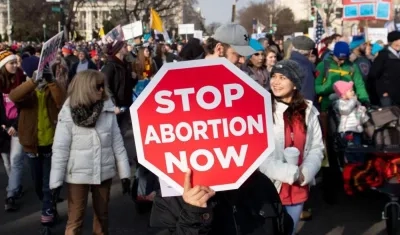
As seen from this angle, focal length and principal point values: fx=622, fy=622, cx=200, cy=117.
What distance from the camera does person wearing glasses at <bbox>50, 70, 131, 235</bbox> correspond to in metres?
4.93

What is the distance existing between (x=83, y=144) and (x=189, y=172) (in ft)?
9.22

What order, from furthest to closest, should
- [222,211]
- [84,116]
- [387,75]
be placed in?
[387,75] < [84,116] < [222,211]

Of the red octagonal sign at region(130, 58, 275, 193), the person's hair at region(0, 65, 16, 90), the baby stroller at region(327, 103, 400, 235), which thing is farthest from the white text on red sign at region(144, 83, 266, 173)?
the person's hair at region(0, 65, 16, 90)

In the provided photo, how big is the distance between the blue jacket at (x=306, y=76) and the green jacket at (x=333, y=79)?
0.46m

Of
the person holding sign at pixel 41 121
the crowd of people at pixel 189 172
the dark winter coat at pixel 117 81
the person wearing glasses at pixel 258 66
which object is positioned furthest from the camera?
the dark winter coat at pixel 117 81

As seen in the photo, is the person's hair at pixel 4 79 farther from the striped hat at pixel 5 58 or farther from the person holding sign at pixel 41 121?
the person holding sign at pixel 41 121

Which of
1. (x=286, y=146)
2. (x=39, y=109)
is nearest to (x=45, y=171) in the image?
(x=39, y=109)

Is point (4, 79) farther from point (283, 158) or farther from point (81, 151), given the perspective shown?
point (283, 158)

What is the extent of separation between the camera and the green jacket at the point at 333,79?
24.4ft

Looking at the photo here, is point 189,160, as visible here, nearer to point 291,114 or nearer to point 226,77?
point 226,77

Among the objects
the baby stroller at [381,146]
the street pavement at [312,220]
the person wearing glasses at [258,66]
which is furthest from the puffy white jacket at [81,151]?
the person wearing glasses at [258,66]

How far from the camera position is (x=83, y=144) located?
16.3ft

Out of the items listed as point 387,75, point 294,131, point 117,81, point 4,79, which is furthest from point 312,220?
point 4,79

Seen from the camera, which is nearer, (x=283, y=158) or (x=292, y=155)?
(x=292, y=155)
